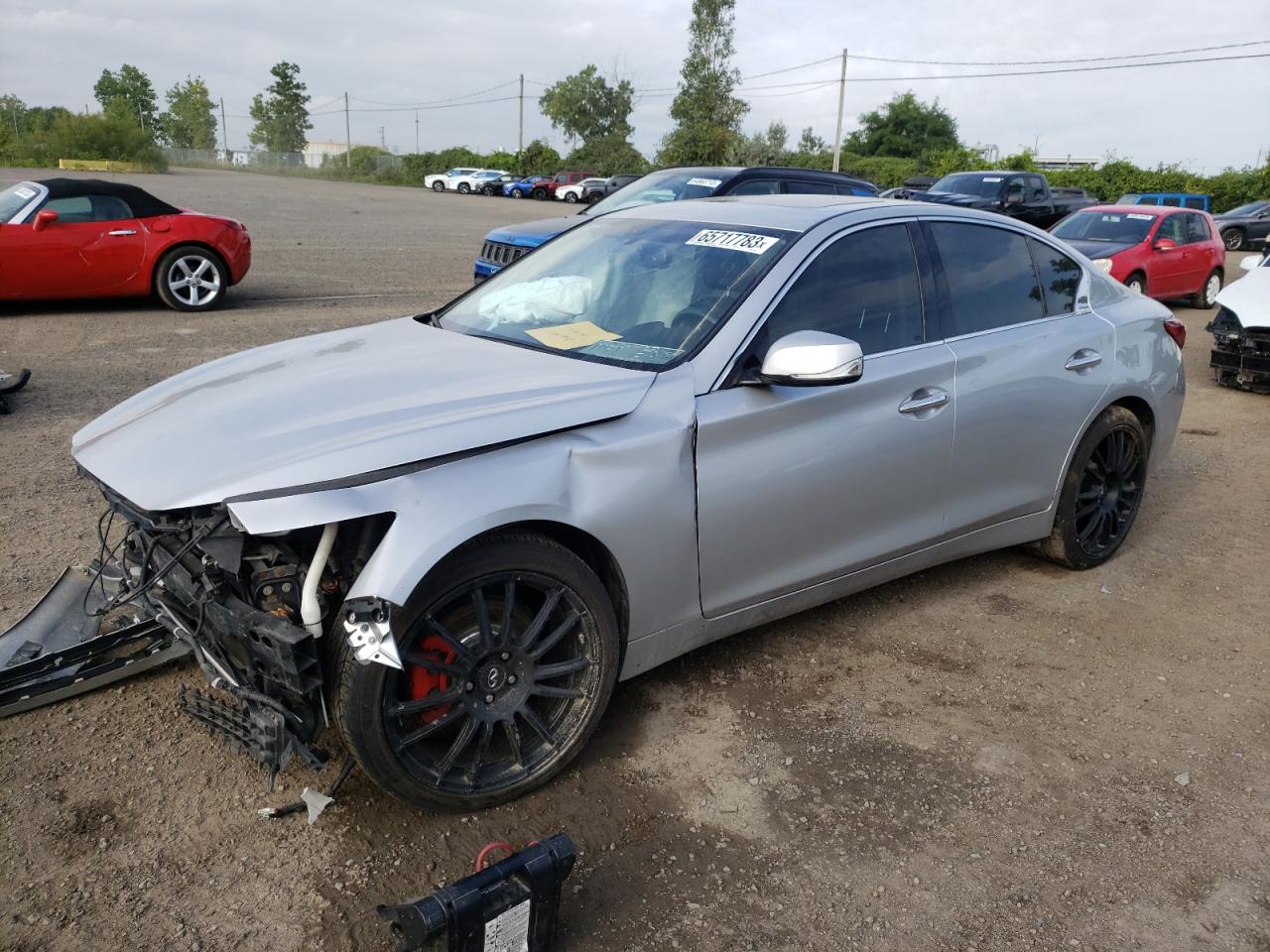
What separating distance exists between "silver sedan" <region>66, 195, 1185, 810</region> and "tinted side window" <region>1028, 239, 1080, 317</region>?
0.02 m

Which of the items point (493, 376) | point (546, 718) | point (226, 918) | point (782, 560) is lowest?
point (226, 918)

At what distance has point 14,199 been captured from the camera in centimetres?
1009

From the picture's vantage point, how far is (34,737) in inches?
126

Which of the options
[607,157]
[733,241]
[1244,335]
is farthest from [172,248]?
[607,157]

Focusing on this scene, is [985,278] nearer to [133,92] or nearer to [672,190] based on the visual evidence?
[672,190]

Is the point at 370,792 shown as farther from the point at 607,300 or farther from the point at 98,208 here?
the point at 98,208

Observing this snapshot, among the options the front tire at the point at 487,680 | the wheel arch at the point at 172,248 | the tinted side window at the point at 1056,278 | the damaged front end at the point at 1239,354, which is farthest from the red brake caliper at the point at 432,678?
the wheel arch at the point at 172,248

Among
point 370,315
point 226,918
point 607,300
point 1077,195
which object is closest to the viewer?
point 226,918

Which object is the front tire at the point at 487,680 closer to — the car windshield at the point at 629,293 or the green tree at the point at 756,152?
the car windshield at the point at 629,293

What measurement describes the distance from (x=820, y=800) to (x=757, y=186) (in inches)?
337

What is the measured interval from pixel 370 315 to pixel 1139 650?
29.2 feet

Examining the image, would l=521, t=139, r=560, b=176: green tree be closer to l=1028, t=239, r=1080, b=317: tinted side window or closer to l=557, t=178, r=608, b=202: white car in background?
l=557, t=178, r=608, b=202: white car in background

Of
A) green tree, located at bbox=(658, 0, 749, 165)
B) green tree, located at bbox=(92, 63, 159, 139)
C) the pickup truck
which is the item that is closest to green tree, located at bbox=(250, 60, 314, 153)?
green tree, located at bbox=(92, 63, 159, 139)

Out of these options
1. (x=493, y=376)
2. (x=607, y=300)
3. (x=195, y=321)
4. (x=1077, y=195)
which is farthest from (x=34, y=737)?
(x=1077, y=195)
